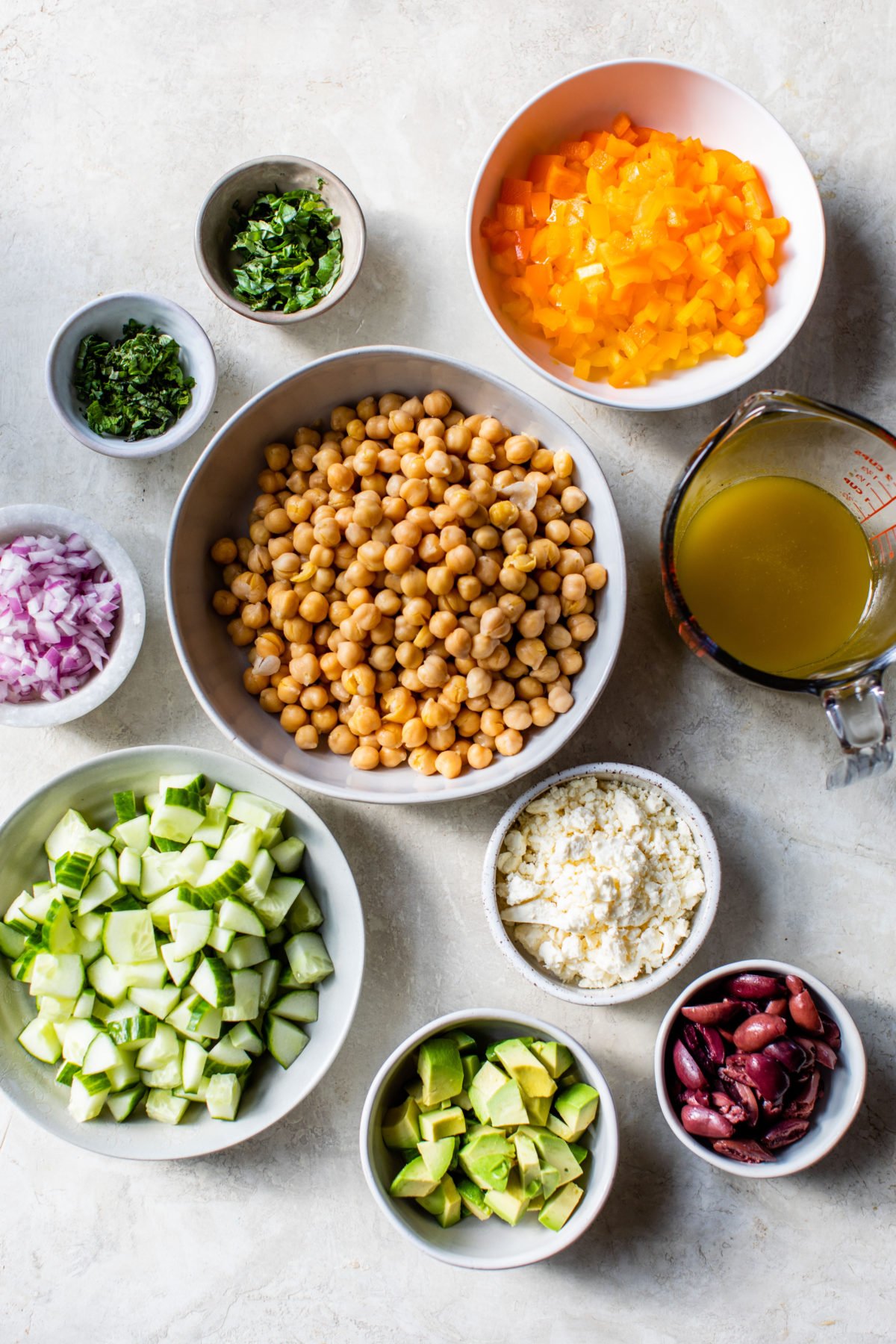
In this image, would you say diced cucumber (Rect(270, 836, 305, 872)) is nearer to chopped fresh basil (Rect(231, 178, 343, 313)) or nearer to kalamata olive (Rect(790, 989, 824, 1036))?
kalamata olive (Rect(790, 989, 824, 1036))

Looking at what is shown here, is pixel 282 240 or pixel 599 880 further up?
pixel 282 240

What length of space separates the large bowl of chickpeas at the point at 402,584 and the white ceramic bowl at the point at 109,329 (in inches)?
6.2

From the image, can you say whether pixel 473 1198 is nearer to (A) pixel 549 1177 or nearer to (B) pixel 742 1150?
(A) pixel 549 1177

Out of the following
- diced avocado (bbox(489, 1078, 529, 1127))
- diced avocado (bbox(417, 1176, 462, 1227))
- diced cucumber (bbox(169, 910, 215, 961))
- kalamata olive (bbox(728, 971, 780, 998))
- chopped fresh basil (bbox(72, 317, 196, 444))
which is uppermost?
chopped fresh basil (bbox(72, 317, 196, 444))

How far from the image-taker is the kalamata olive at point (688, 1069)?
1.80m

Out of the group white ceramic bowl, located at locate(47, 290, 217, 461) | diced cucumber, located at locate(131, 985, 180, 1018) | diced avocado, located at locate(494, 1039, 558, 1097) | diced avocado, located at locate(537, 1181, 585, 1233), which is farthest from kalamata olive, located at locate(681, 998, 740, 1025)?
white ceramic bowl, located at locate(47, 290, 217, 461)

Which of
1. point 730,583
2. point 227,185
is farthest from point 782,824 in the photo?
point 227,185

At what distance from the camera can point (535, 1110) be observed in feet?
6.03

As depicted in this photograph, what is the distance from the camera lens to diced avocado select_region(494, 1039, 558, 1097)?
181 centimetres

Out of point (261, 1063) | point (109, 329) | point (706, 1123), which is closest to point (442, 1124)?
point (261, 1063)

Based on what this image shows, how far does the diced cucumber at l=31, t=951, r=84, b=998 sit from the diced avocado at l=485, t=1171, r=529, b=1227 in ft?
2.93

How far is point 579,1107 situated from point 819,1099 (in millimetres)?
484

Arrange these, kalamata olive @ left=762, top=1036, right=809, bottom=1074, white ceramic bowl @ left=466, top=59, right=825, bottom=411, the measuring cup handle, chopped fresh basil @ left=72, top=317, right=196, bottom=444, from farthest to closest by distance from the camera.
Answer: chopped fresh basil @ left=72, top=317, right=196, bottom=444, white ceramic bowl @ left=466, top=59, right=825, bottom=411, kalamata olive @ left=762, top=1036, right=809, bottom=1074, the measuring cup handle

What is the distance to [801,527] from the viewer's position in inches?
73.8
